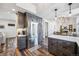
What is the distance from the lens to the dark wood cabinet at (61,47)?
1851 millimetres

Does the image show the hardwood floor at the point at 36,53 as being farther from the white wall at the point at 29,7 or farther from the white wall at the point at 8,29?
the white wall at the point at 29,7

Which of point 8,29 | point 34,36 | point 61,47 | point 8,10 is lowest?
point 61,47

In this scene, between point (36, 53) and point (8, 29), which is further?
point (36, 53)

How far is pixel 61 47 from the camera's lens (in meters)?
1.94

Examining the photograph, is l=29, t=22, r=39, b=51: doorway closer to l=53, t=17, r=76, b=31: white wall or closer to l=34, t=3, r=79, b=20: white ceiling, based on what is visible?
l=34, t=3, r=79, b=20: white ceiling

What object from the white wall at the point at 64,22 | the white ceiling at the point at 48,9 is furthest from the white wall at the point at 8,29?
the white wall at the point at 64,22

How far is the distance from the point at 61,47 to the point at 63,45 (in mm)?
61

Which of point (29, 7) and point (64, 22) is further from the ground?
point (29, 7)

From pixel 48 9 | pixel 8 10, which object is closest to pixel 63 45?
pixel 48 9

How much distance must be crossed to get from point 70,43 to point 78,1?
904mm

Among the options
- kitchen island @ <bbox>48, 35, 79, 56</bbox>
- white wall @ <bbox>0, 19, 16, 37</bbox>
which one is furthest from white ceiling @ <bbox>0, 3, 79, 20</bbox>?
kitchen island @ <bbox>48, 35, 79, 56</bbox>

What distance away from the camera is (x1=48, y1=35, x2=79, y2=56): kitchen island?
72.7 inches

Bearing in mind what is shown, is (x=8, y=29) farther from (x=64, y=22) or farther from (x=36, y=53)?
(x=64, y=22)

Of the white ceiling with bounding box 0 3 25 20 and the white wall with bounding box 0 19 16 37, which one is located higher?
the white ceiling with bounding box 0 3 25 20
